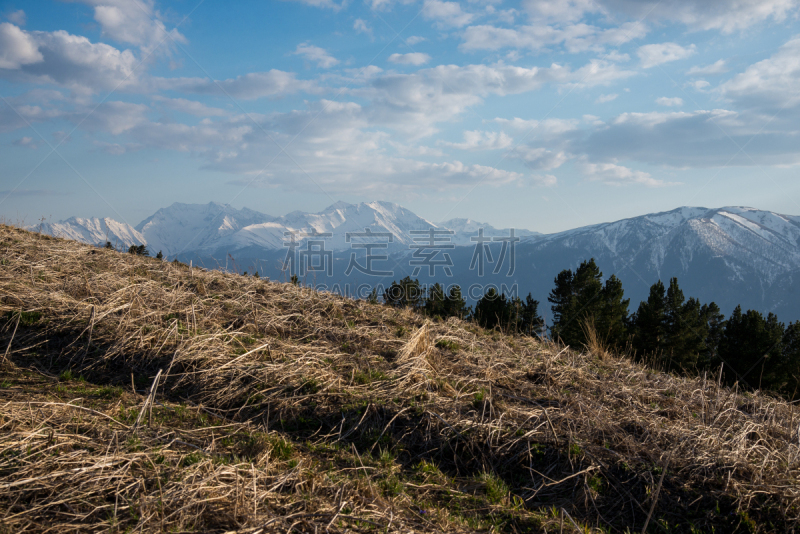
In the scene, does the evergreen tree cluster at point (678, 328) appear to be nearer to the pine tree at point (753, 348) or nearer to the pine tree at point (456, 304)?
the pine tree at point (753, 348)

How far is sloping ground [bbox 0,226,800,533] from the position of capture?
3117 mm

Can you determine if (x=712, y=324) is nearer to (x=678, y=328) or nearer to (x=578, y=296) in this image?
(x=678, y=328)

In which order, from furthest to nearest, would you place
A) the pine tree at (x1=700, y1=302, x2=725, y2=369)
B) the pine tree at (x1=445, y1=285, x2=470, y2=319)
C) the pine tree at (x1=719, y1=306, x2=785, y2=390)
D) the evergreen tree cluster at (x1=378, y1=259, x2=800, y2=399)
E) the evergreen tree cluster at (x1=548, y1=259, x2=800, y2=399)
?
the pine tree at (x1=700, y1=302, x2=725, y2=369), the evergreen tree cluster at (x1=548, y1=259, x2=800, y2=399), the evergreen tree cluster at (x1=378, y1=259, x2=800, y2=399), the pine tree at (x1=719, y1=306, x2=785, y2=390), the pine tree at (x1=445, y1=285, x2=470, y2=319)

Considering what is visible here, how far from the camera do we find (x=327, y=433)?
4.62 metres

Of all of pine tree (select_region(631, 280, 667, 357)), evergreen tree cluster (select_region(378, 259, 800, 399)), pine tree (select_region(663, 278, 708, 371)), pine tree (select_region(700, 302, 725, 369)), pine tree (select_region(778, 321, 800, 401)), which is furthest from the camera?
pine tree (select_region(700, 302, 725, 369))

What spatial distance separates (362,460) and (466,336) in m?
5.03

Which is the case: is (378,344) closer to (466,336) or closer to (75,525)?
(466,336)

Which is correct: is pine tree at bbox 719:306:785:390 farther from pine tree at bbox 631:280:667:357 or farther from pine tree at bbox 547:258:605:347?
pine tree at bbox 547:258:605:347

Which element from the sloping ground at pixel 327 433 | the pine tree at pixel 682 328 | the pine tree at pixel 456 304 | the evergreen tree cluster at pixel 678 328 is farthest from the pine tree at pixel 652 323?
the sloping ground at pixel 327 433

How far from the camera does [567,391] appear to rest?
6.03 metres

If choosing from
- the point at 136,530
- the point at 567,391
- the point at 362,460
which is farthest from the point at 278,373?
the point at 567,391

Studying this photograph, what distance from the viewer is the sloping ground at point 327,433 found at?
10.2 feet

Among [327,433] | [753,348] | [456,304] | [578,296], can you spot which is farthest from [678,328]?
[327,433]

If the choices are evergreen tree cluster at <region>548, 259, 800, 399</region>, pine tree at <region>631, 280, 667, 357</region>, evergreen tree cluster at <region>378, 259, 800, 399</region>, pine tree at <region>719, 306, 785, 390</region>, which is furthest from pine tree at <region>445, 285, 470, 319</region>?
pine tree at <region>719, 306, 785, 390</region>
